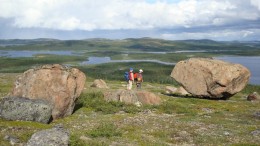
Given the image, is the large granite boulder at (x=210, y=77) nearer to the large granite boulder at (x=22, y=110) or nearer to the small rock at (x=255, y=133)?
the small rock at (x=255, y=133)

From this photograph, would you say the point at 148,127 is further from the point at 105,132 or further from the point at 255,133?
the point at 255,133

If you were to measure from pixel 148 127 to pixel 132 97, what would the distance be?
1318 centimetres

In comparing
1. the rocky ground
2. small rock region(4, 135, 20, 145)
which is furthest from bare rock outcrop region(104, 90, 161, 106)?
small rock region(4, 135, 20, 145)

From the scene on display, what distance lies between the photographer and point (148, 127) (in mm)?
31656

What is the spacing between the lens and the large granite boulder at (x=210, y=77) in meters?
55.1

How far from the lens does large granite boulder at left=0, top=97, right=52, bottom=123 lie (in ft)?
95.5

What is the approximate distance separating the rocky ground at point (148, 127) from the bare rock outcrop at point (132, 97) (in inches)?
79.3

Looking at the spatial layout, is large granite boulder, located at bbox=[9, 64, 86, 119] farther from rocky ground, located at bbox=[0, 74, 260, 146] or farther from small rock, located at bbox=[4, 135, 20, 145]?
small rock, located at bbox=[4, 135, 20, 145]

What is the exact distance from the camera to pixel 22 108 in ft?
95.7

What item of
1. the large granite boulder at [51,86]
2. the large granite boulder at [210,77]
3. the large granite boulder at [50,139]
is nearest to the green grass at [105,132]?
the large granite boulder at [50,139]

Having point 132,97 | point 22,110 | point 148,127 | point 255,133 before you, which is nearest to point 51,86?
point 22,110

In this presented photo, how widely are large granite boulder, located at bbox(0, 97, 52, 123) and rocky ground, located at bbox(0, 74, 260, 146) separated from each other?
0.86 meters

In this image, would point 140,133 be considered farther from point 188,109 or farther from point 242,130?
point 188,109

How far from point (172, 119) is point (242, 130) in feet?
24.3
